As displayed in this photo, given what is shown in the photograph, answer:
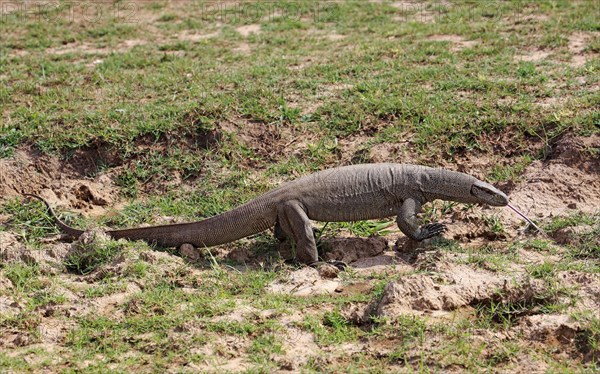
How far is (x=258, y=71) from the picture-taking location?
10.2m

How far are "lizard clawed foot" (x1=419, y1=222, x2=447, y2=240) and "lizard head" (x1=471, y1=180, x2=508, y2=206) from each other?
1.24ft

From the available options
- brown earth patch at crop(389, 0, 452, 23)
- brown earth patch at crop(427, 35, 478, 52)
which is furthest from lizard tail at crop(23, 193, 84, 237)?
brown earth patch at crop(389, 0, 452, 23)

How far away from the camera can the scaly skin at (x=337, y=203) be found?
7.05m

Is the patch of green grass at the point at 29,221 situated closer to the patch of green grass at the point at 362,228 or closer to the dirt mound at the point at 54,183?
the dirt mound at the point at 54,183

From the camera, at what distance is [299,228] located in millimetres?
6930

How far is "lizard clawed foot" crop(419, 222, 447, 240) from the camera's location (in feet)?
23.0

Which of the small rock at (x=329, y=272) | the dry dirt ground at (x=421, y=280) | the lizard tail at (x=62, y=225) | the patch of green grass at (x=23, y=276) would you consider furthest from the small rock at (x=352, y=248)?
the patch of green grass at (x=23, y=276)

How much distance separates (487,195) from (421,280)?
1550 millimetres

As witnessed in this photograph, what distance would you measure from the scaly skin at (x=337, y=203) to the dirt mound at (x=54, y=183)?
91cm

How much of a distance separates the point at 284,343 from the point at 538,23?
7.11 metres

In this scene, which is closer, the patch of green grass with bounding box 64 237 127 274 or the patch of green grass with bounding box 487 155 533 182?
the patch of green grass with bounding box 64 237 127 274

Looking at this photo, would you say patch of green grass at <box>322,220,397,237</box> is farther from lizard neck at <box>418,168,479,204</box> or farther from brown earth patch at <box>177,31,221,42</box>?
brown earth patch at <box>177,31,221,42</box>

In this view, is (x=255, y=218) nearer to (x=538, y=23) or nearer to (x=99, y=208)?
(x=99, y=208)

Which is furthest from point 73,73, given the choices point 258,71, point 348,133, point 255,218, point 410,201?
point 410,201
